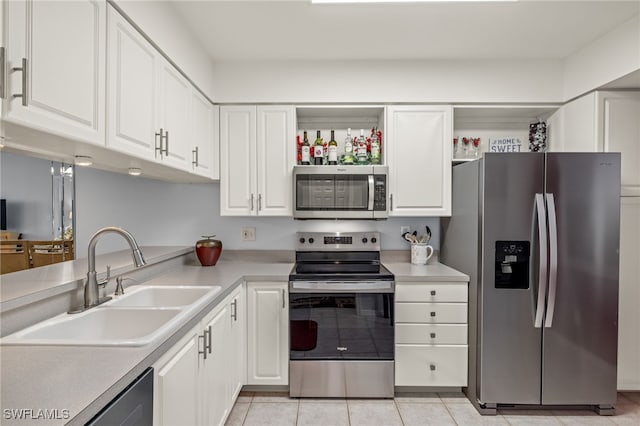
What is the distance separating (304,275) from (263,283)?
0.29 m

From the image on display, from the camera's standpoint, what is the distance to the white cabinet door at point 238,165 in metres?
2.65

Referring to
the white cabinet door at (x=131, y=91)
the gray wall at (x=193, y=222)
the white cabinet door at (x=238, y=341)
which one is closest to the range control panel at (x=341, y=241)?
the gray wall at (x=193, y=222)

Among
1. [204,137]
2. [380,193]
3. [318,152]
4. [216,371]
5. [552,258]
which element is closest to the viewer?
[216,371]

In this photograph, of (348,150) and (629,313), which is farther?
(348,150)

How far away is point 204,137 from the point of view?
246 cm

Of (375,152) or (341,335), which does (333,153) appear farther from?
(341,335)

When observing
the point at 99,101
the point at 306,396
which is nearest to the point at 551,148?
the point at 306,396

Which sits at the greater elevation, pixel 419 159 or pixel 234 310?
pixel 419 159

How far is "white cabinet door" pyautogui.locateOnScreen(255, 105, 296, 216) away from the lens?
8.65 ft

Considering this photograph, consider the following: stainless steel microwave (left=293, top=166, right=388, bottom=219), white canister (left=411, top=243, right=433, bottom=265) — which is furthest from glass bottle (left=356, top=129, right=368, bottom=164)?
white canister (left=411, top=243, right=433, bottom=265)

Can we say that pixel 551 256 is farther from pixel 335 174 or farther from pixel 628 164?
pixel 335 174

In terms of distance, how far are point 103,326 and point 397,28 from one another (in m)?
2.23

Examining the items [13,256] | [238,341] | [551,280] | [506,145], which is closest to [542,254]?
[551,280]

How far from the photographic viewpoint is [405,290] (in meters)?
2.36
